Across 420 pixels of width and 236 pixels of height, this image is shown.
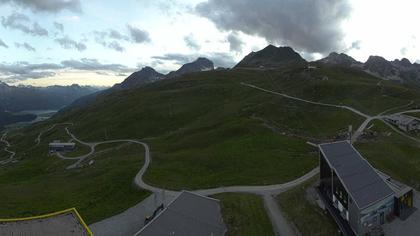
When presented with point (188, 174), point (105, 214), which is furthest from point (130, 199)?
point (188, 174)

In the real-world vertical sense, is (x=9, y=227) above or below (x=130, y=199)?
above

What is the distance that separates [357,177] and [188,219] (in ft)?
83.5

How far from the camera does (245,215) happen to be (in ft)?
183

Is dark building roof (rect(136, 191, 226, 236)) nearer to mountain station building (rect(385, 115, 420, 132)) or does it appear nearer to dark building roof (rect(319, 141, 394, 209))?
dark building roof (rect(319, 141, 394, 209))

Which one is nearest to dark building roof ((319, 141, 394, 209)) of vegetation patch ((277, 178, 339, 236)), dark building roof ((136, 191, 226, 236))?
vegetation patch ((277, 178, 339, 236))

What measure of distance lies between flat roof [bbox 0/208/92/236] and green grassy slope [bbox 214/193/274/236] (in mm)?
21200

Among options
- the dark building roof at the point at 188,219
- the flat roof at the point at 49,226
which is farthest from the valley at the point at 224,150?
the flat roof at the point at 49,226

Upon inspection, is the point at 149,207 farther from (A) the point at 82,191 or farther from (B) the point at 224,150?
(B) the point at 224,150

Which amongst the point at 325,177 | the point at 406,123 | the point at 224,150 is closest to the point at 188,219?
the point at 325,177

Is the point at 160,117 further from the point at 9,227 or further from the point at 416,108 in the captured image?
the point at 9,227

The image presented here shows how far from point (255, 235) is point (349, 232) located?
13.2 m

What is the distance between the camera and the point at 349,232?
158 ft

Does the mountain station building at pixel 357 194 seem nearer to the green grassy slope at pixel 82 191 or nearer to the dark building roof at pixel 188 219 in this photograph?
the dark building roof at pixel 188 219

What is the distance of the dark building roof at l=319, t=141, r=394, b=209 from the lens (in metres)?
47.4
